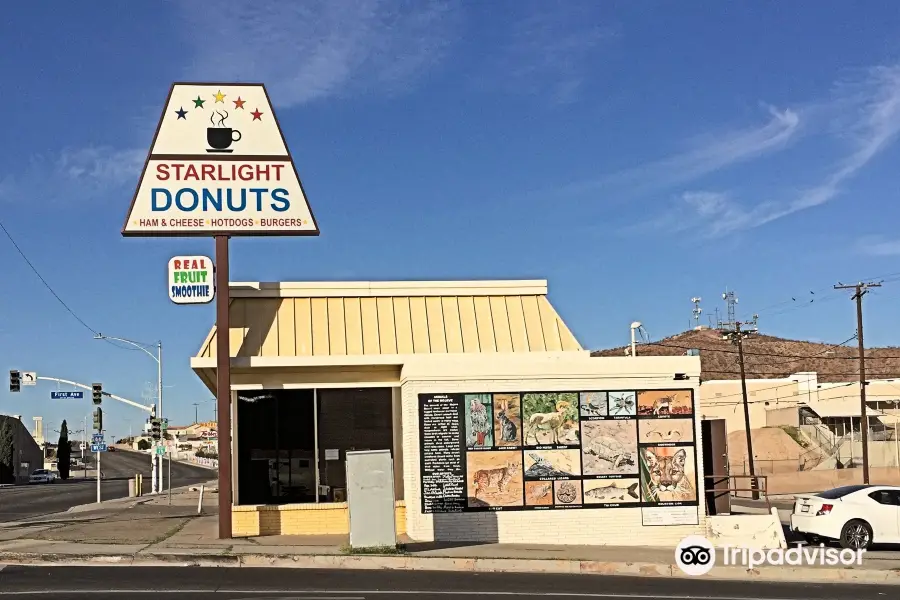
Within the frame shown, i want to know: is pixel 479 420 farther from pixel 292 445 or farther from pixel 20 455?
pixel 20 455

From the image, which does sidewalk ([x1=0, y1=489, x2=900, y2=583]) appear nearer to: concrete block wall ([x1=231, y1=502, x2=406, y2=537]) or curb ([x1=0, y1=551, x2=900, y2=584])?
curb ([x1=0, y1=551, x2=900, y2=584])

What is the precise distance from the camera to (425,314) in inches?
941

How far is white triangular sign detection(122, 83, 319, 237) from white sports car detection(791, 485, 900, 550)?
43.9 feet

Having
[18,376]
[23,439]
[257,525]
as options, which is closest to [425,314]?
[257,525]

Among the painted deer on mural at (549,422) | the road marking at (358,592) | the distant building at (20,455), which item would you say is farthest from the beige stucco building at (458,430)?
the distant building at (20,455)

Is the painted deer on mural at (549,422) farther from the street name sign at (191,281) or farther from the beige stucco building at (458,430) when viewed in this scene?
the street name sign at (191,281)

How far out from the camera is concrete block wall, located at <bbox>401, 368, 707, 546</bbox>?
20.8 m

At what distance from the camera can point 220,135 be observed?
2188 centimetres

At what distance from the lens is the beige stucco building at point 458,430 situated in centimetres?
2095

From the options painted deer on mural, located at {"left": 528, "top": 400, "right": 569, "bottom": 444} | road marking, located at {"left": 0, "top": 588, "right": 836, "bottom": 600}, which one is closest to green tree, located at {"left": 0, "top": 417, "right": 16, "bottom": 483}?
painted deer on mural, located at {"left": 528, "top": 400, "right": 569, "bottom": 444}

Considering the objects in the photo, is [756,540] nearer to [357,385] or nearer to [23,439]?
[357,385]

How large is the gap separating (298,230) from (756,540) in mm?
12238

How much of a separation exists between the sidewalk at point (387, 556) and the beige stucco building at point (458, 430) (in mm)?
825

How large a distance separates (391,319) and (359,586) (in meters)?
9.34
